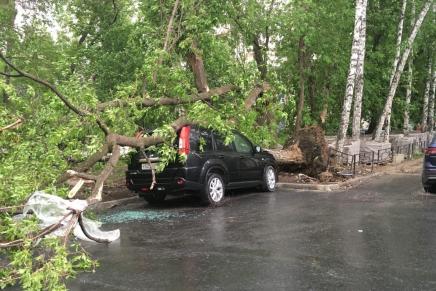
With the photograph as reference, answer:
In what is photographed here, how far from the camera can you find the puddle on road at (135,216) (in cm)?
1035

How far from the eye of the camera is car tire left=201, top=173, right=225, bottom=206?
11.6m

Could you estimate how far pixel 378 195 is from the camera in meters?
12.8

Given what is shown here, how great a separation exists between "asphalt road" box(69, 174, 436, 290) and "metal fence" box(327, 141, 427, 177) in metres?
4.21

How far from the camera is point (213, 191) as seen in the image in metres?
11.8

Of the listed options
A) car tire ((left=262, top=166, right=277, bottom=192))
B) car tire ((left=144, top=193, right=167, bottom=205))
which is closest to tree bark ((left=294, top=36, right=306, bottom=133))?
car tire ((left=262, top=166, right=277, bottom=192))

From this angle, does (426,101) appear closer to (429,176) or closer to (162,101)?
(429,176)

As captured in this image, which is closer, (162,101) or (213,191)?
(162,101)

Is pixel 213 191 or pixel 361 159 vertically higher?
pixel 361 159

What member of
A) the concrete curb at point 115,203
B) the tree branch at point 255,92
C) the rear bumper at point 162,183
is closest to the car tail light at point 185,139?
the rear bumper at point 162,183

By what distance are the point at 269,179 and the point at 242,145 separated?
1346 millimetres

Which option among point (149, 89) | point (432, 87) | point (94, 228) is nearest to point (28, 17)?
point (149, 89)

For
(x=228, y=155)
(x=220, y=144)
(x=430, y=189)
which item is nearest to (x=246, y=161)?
(x=228, y=155)

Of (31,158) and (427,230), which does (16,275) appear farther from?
(427,230)

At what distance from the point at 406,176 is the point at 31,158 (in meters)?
13.2
